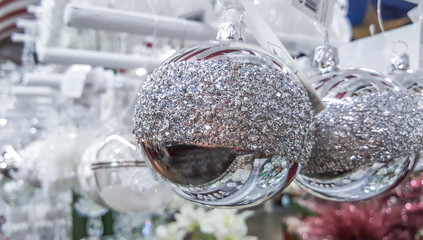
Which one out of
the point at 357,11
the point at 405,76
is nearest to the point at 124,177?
the point at 405,76

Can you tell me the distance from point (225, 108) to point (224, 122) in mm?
12

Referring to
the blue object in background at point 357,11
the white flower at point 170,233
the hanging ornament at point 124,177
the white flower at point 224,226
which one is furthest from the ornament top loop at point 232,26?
A: the blue object in background at point 357,11

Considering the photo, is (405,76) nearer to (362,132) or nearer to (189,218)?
(362,132)

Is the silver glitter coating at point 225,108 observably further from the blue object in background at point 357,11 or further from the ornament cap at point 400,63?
the blue object in background at point 357,11

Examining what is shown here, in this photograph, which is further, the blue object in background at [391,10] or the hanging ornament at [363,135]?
the blue object in background at [391,10]

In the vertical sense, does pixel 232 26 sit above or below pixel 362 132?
above

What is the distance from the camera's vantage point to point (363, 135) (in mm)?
512

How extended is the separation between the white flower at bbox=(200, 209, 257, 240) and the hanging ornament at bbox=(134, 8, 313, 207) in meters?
0.73

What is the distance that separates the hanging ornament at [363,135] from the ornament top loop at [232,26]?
0.12 metres

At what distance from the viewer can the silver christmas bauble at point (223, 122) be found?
41 cm

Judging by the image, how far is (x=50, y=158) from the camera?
4.44 feet

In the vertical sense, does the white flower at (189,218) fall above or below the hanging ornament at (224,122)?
below

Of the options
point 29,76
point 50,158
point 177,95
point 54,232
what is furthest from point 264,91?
point 54,232

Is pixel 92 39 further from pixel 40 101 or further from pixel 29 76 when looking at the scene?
pixel 40 101
